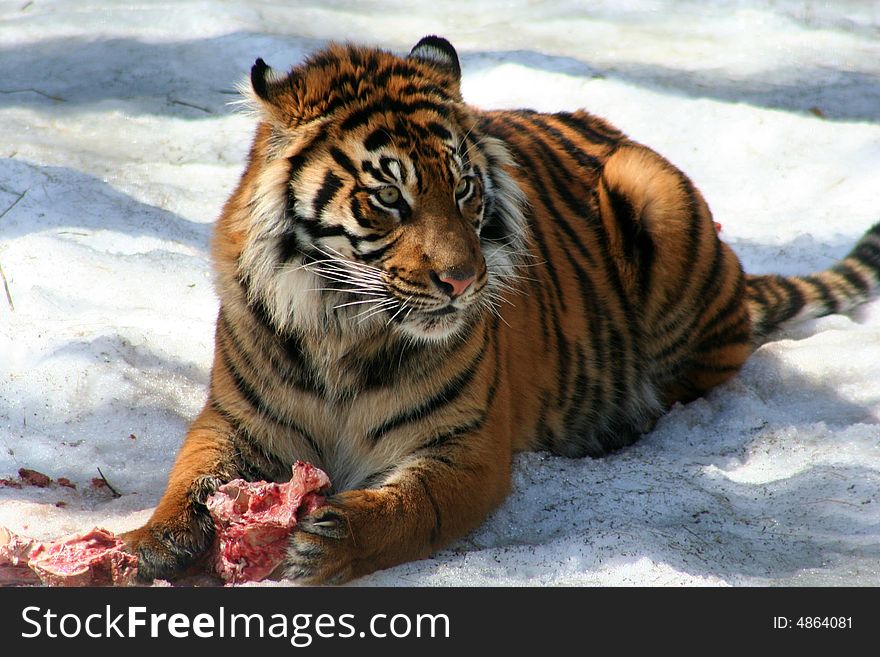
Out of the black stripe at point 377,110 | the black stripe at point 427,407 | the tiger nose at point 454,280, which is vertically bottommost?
the black stripe at point 427,407

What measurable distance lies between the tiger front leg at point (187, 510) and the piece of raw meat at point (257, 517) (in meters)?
0.05

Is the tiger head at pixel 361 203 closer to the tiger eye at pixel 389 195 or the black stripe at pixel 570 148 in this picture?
the tiger eye at pixel 389 195

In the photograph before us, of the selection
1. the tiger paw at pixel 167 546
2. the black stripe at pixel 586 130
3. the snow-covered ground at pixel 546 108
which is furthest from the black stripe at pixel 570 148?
the tiger paw at pixel 167 546

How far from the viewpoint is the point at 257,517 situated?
286cm

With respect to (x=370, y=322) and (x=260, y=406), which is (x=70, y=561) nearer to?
(x=260, y=406)

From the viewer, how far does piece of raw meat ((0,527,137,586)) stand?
2.74 m

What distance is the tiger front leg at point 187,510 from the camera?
2.81m

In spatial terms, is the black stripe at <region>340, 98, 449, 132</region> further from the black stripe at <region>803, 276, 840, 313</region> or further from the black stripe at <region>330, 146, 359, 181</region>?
the black stripe at <region>803, 276, 840, 313</region>

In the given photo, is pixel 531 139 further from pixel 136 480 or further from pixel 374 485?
pixel 136 480

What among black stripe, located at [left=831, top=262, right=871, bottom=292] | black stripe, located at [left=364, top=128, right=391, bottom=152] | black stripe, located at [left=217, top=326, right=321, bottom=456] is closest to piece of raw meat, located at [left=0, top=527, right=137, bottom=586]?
black stripe, located at [left=217, top=326, right=321, bottom=456]

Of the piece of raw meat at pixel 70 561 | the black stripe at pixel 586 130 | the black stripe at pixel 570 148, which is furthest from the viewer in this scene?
the black stripe at pixel 586 130

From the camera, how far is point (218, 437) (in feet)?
10.5

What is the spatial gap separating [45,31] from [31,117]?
43.3 inches

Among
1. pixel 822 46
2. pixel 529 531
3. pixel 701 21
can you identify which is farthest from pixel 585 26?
pixel 529 531
